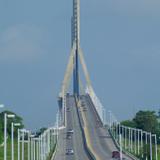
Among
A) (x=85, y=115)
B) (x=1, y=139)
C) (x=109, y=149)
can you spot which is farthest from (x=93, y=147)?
(x=85, y=115)

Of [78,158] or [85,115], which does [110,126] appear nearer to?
[85,115]

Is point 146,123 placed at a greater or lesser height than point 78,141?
greater

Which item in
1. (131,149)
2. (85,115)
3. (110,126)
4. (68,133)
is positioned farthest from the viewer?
(85,115)

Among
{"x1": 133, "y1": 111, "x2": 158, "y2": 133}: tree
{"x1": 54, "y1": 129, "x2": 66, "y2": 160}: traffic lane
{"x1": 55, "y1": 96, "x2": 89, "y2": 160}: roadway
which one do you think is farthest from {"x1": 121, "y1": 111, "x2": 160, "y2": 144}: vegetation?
{"x1": 54, "y1": 129, "x2": 66, "y2": 160}: traffic lane

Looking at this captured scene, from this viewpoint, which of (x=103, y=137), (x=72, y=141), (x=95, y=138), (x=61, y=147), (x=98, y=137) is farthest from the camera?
(x=103, y=137)

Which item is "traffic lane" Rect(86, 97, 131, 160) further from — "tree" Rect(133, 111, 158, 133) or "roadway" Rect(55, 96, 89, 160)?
"tree" Rect(133, 111, 158, 133)

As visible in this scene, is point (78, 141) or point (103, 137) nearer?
point (78, 141)

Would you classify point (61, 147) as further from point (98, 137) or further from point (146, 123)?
point (146, 123)

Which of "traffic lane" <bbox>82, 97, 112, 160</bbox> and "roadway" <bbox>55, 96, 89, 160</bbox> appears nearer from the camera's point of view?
"roadway" <bbox>55, 96, 89, 160</bbox>

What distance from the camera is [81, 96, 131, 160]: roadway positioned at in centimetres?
13412

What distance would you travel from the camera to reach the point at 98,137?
16188 cm

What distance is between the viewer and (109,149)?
14325 cm

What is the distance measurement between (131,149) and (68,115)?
152 feet

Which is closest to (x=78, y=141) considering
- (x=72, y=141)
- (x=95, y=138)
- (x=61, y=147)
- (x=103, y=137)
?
(x=72, y=141)
